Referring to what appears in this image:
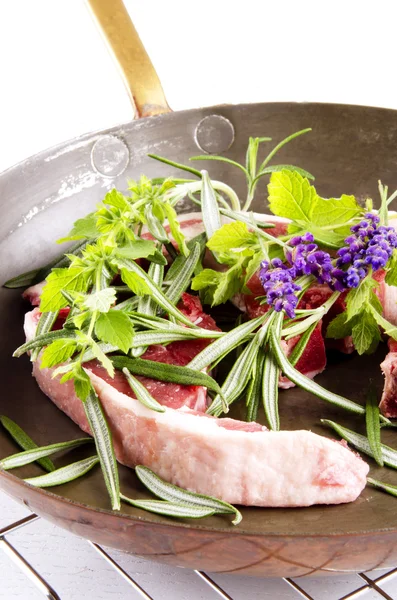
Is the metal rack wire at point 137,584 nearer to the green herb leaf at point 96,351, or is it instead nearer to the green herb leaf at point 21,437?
the green herb leaf at point 21,437

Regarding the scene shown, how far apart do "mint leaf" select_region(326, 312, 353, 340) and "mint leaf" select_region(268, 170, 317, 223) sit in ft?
0.84

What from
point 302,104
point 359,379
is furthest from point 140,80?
point 359,379

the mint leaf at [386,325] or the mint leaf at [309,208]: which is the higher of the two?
the mint leaf at [309,208]

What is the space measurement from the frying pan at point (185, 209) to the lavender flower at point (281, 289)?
279 millimetres

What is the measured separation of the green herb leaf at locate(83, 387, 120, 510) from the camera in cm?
145

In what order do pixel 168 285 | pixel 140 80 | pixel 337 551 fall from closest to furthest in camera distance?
pixel 337 551 < pixel 168 285 < pixel 140 80

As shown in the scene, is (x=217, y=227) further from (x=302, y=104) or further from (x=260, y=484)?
(x=302, y=104)

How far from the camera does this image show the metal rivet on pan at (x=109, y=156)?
2.52 metres

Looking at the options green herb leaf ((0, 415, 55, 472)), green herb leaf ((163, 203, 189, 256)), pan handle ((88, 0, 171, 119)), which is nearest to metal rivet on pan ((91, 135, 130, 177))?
pan handle ((88, 0, 171, 119))

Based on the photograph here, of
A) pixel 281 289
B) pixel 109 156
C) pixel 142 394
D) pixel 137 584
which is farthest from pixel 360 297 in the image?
pixel 109 156

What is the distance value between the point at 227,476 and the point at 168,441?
0.43 ft

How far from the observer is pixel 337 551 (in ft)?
4.17

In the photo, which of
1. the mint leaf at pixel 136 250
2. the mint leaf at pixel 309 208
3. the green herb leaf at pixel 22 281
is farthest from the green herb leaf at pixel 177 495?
the green herb leaf at pixel 22 281

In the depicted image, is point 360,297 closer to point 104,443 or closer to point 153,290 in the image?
point 153,290
